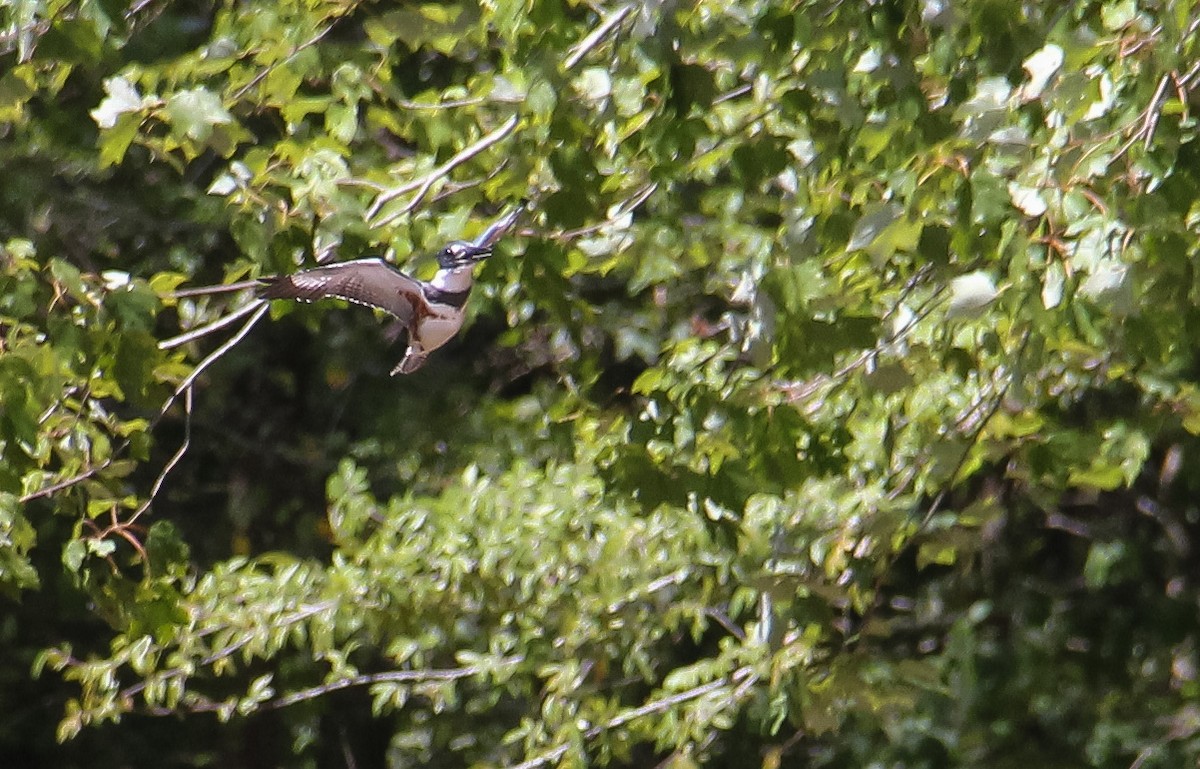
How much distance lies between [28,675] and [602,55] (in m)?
3.59

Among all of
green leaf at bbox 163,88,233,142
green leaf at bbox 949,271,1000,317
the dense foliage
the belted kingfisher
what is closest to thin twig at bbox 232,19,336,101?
the dense foliage

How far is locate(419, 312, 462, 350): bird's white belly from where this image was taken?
132 cm

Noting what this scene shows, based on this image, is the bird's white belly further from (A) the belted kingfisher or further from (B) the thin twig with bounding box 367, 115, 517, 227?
(B) the thin twig with bounding box 367, 115, 517, 227

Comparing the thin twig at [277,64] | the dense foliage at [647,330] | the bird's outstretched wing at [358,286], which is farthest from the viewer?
the thin twig at [277,64]

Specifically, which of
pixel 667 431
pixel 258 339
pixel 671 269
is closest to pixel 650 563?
pixel 671 269

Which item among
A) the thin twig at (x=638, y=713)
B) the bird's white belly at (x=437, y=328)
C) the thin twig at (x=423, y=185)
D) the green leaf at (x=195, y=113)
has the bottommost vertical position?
the thin twig at (x=638, y=713)

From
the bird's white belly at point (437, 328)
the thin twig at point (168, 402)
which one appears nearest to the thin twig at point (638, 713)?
the thin twig at point (168, 402)

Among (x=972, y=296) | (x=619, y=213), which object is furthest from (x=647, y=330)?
(x=972, y=296)

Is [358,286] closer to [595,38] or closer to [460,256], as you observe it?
[460,256]

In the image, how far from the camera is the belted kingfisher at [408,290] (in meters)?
1.30

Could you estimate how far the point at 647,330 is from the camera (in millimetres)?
3686

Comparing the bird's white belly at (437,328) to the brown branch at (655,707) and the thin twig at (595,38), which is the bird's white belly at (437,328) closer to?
the thin twig at (595,38)

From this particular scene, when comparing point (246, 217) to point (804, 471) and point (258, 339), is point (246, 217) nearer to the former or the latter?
point (804, 471)

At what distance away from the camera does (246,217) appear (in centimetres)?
168
